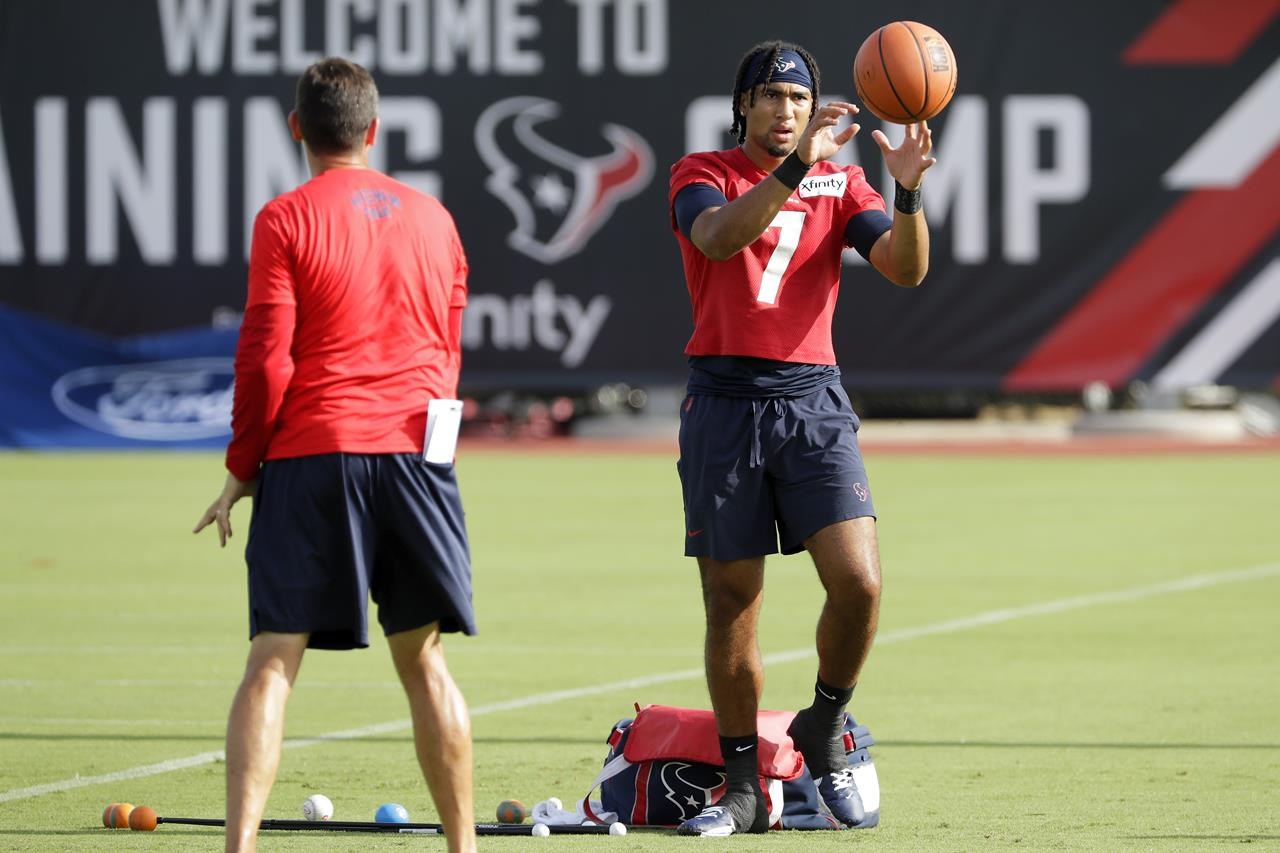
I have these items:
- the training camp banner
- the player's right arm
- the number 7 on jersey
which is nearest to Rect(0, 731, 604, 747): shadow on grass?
the number 7 on jersey

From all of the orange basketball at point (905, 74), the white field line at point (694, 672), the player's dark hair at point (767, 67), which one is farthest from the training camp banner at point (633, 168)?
the player's dark hair at point (767, 67)

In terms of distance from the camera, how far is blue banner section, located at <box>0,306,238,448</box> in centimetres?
2722

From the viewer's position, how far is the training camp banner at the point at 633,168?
28.7 meters

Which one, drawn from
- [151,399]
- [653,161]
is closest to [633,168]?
[653,161]

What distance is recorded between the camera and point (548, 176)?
96.3 ft

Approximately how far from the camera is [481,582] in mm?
14609

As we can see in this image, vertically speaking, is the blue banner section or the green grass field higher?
the green grass field

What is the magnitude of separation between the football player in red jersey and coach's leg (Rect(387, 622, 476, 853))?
3.82ft

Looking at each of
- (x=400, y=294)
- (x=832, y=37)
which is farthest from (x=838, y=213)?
(x=832, y=37)

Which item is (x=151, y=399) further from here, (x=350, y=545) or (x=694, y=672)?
(x=350, y=545)

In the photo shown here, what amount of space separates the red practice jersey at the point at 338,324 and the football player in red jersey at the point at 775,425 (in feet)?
4.08

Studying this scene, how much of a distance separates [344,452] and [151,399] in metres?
22.8

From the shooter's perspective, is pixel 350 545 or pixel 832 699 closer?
pixel 350 545

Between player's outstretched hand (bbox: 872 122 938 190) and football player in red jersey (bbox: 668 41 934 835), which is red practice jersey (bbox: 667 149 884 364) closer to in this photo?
football player in red jersey (bbox: 668 41 934 835)
